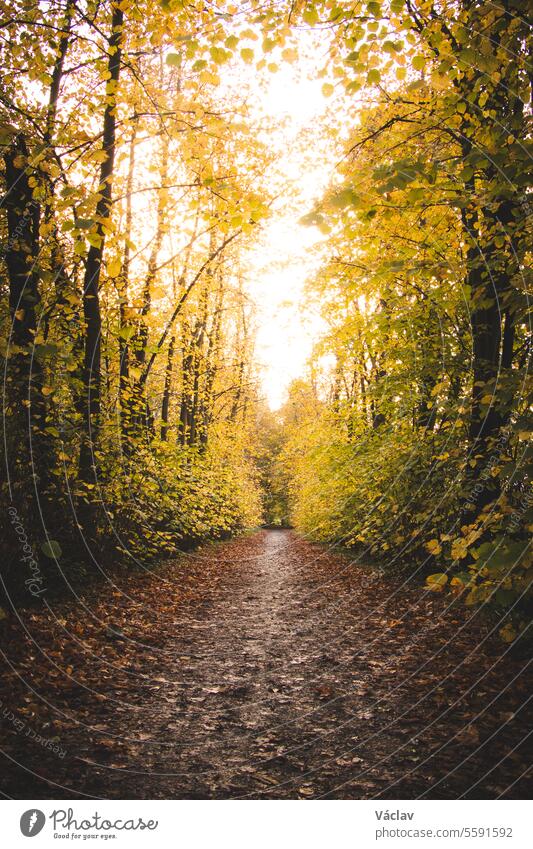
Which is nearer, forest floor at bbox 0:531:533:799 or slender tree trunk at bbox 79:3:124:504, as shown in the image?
forest floor at bbox 0:531:533:799

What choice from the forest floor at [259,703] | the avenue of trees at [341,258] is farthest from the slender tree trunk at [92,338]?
the forest floor at [259,703]

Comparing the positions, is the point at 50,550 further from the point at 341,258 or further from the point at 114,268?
the point at 341,258

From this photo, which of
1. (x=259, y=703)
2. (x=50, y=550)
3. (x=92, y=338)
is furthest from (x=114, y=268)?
(x=92, y=338)

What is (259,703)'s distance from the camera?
4734mm

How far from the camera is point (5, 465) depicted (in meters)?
6.29

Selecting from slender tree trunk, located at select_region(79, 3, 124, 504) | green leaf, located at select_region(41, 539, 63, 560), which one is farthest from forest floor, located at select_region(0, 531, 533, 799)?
slender tree trunk, located at select_region(79, 3, 124, 504)

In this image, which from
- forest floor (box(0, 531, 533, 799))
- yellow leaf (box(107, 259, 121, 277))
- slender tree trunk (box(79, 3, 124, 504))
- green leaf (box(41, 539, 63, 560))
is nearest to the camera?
forest floor (box(0, 531, 533, 799))

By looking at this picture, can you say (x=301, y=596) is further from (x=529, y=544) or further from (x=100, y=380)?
(x=529, y=544)

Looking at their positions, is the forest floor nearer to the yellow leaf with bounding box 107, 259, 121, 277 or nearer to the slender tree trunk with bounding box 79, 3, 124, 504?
the slender tree trunk with bounding box 79, 3, 124, 504

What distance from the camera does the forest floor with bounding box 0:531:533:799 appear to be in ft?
10.9

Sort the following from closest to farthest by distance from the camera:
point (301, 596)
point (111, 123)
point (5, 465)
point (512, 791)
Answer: point (512, 791), point (5, 465), point (111, 123), point (301, 596)

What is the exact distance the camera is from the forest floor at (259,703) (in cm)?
332

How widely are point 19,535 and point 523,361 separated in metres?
7.17

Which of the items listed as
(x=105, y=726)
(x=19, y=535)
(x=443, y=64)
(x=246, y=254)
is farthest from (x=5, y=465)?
(x=246, y=254)
